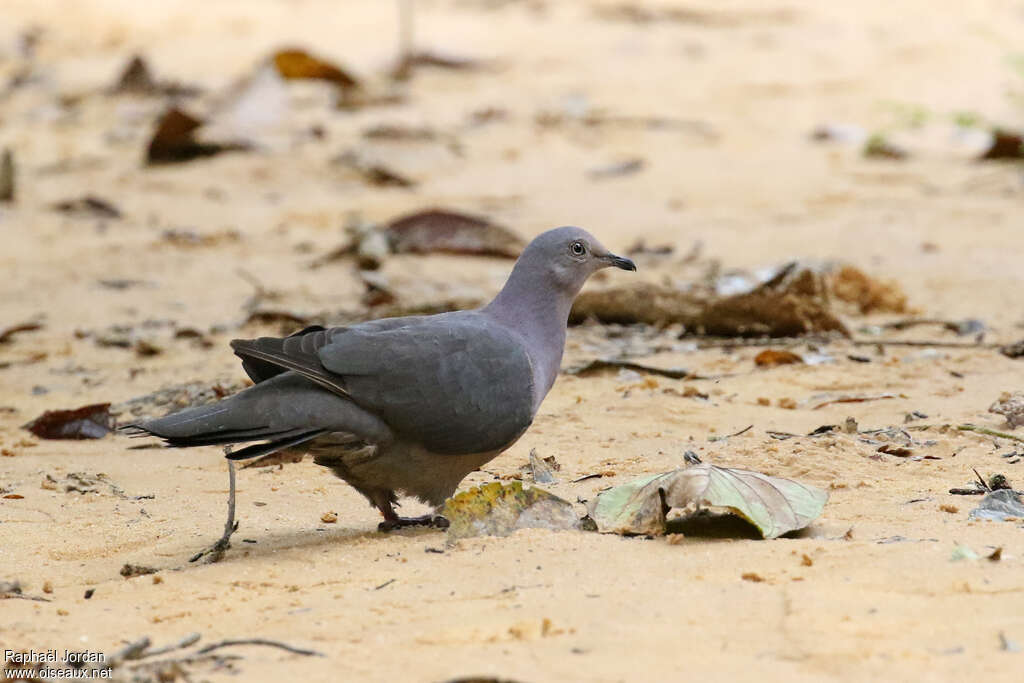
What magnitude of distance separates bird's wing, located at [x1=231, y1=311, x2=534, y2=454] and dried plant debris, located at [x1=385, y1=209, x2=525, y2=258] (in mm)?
3758

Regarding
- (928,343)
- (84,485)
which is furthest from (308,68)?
(84,485)

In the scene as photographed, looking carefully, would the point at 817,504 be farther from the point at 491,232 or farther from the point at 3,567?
the point at 491,232

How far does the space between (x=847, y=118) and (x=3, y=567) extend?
922 centimetres

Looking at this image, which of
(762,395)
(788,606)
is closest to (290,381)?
(788,606)

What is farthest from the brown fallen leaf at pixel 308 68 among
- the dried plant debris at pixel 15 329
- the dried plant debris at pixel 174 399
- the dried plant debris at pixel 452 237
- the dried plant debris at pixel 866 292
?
the dried plant debris at pixel 174 399

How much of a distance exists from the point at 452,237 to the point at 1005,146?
4.32 meters

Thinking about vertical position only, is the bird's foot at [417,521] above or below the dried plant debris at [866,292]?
below

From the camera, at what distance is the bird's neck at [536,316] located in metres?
4.20

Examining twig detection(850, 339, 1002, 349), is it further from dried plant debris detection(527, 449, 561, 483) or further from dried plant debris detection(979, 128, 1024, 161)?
dried plant debris detection(979, 128, 1024, 161)

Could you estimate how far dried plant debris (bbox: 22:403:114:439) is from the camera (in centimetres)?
511

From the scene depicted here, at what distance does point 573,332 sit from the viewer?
6.35 metres

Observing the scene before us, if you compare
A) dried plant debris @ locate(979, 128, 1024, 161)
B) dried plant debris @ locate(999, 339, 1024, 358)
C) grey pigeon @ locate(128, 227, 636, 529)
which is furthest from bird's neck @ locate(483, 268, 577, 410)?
dried plant debris @ locate(979, 128, 1024, 161)

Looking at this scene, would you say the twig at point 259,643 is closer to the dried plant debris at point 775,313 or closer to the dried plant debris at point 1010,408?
the dried plant debris at point 1010,408

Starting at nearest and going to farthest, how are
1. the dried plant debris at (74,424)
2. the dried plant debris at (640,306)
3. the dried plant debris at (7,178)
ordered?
the dried plant debris at (74,424) < the dried plant debris at (640,306) < the dried plant debris at (7,178)
